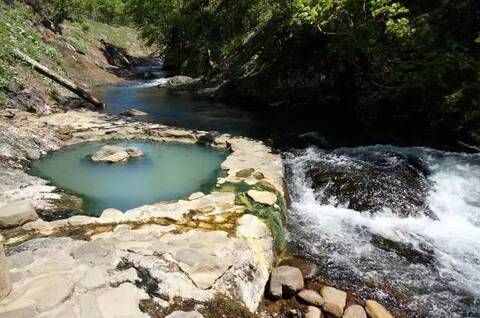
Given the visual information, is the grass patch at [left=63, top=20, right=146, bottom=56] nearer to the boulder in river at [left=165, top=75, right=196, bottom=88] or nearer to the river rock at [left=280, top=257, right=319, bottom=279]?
the boulder in river at [left=165, top=75, right=196, bottom=88]

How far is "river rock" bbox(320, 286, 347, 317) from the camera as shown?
20.2ft

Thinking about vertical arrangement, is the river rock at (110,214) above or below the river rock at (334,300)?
above

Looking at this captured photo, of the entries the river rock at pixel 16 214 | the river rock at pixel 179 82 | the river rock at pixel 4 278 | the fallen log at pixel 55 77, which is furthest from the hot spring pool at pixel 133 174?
the river rock at pixel 179 82

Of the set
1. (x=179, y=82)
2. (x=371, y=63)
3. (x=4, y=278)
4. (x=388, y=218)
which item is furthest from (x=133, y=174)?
(x=179, y=82)

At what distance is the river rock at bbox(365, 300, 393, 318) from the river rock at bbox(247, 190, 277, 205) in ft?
8.82

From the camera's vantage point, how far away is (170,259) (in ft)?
19.4

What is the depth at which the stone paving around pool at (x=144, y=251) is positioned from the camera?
16.1ft

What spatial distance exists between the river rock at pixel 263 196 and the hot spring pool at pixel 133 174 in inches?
49.7

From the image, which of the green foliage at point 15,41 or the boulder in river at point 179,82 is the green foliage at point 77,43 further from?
the boulder in river at point 179,82

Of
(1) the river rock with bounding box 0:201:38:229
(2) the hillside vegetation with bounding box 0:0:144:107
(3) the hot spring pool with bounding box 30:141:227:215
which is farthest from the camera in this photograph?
(2) the hillside vegetation with bounding box 0:0:144:107

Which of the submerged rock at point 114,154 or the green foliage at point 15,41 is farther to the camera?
the green foliage at point 15,41

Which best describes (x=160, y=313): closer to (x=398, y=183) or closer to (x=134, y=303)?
(x=134, y=303)

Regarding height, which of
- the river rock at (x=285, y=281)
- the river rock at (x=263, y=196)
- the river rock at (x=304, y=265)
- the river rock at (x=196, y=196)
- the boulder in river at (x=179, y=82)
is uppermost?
the boulder in river at (x=179, y=82)

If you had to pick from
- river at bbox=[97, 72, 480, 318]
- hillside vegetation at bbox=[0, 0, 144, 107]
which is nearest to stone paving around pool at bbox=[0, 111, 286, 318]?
river at bbox=[97, 72, 480, 318]
